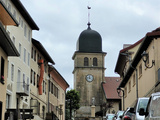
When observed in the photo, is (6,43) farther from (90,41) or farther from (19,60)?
(90,41)

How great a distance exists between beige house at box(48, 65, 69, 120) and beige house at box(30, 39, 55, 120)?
6.94ft

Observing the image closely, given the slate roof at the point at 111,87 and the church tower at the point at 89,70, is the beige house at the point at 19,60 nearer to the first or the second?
the slate roof at the point at 111,87

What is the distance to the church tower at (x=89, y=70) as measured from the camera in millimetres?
114750

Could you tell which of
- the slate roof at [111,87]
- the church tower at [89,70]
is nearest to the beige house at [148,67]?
the slate roof at [111,87]

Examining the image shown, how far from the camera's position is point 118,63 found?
209 feet

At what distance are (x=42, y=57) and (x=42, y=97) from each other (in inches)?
194

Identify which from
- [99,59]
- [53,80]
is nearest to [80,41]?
[99,59]

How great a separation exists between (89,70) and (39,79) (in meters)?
61.3

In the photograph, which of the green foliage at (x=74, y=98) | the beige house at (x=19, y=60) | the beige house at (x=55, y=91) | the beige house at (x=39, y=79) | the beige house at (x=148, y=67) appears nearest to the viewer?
the beige house at (x=148, y=67)

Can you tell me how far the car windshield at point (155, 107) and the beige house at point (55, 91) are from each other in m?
43.2

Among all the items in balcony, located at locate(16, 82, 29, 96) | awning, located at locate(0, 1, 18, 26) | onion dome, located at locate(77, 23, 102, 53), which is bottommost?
balcony, located at locate(16, 82, 29, 96)

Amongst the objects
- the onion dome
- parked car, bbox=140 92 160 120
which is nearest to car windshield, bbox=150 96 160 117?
parked car, bbox=140 92 160 120

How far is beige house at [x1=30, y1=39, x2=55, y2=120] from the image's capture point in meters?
51.4

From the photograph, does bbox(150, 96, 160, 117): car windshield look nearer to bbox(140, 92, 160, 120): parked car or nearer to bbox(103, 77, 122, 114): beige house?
bbox(140, 92, 160, 120): parked car
